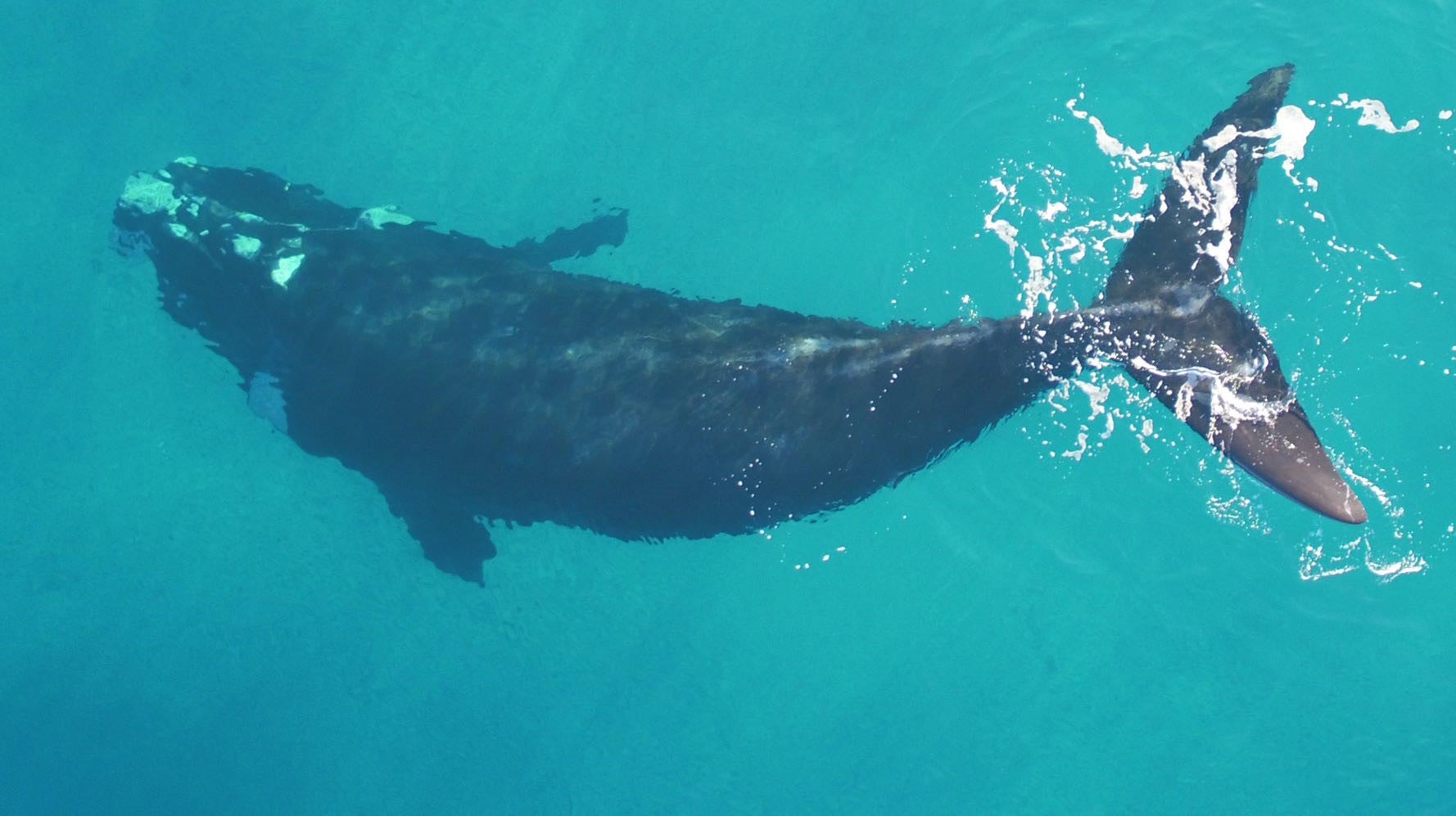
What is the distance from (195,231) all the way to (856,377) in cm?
689

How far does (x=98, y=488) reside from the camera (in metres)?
10.2

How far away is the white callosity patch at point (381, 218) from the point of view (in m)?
9.48

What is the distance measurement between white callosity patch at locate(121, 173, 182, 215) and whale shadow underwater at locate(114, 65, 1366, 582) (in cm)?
2

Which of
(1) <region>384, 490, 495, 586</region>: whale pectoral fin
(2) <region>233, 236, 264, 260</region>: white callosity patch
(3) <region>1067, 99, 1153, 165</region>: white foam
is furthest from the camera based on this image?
(1) <region>384, 490, 495, 586</region>: whale pectoral fin

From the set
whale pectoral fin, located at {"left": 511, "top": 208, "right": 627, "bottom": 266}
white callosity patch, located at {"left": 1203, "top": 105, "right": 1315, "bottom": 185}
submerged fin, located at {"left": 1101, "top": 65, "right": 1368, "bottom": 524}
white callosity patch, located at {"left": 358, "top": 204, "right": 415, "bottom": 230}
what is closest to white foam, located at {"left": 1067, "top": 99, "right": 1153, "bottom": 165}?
white callosity patch, located at {"left": 1203, "top": 105, "right": 1315, "bottom": 185}

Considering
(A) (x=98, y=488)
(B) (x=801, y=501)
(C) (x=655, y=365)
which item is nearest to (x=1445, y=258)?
(B) (x=801, y=501)

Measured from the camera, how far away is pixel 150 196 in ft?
31.3

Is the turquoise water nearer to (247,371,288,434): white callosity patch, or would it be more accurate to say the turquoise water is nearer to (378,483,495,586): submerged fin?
(378,483,495,586): submerged fin

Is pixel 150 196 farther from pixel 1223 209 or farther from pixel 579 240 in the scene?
pixel 1223 209

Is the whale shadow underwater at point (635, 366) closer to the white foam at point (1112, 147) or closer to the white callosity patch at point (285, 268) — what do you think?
the white callosity patch at point (285, 268)

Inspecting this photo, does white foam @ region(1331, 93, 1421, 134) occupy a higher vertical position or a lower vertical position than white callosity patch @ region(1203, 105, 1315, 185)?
higher

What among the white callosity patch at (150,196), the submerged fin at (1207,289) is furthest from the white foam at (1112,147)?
the white callosity patch at (150,196)

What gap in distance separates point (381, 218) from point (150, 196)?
2396mm

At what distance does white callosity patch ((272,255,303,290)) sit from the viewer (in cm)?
865
